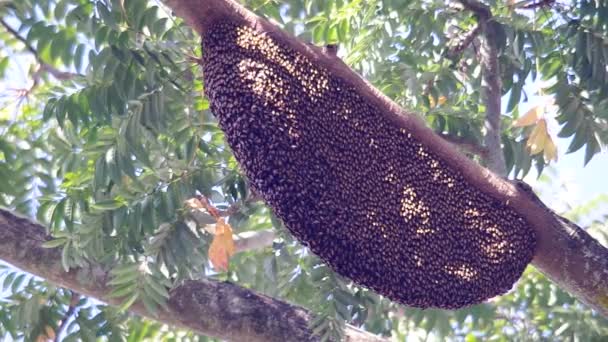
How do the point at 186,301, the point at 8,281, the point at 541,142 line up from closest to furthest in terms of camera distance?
the point at 186,301
the point at 541,142
the point at 8,281

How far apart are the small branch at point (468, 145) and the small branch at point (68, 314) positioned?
2138 millimetres

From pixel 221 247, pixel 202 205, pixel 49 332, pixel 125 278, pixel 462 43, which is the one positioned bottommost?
pixel 49 332

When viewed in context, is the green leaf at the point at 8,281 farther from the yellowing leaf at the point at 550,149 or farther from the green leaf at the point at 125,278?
the yellowing leaf at the point at 550,149

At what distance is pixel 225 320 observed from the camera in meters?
4.93

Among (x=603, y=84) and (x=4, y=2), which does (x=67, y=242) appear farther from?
(x=603, y=84)

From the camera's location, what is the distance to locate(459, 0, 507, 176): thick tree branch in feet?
15.6

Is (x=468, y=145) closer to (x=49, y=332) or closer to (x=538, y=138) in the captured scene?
(x=538, y=138)

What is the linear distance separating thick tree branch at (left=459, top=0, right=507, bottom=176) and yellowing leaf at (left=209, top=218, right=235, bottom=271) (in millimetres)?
1289

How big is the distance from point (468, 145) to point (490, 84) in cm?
37

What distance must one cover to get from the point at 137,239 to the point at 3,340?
132 cm

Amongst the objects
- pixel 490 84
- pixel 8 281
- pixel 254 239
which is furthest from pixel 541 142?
pixel 8 281

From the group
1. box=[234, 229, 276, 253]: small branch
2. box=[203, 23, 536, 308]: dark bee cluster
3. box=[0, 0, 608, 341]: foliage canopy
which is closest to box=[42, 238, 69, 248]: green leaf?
box=[0, 0, 608, 341]: foliage canopy

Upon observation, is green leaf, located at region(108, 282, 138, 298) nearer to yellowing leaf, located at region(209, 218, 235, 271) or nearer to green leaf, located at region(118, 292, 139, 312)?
green leaf, located at region(118, 292, 139, 312)

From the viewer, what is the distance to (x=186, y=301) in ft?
16.3
